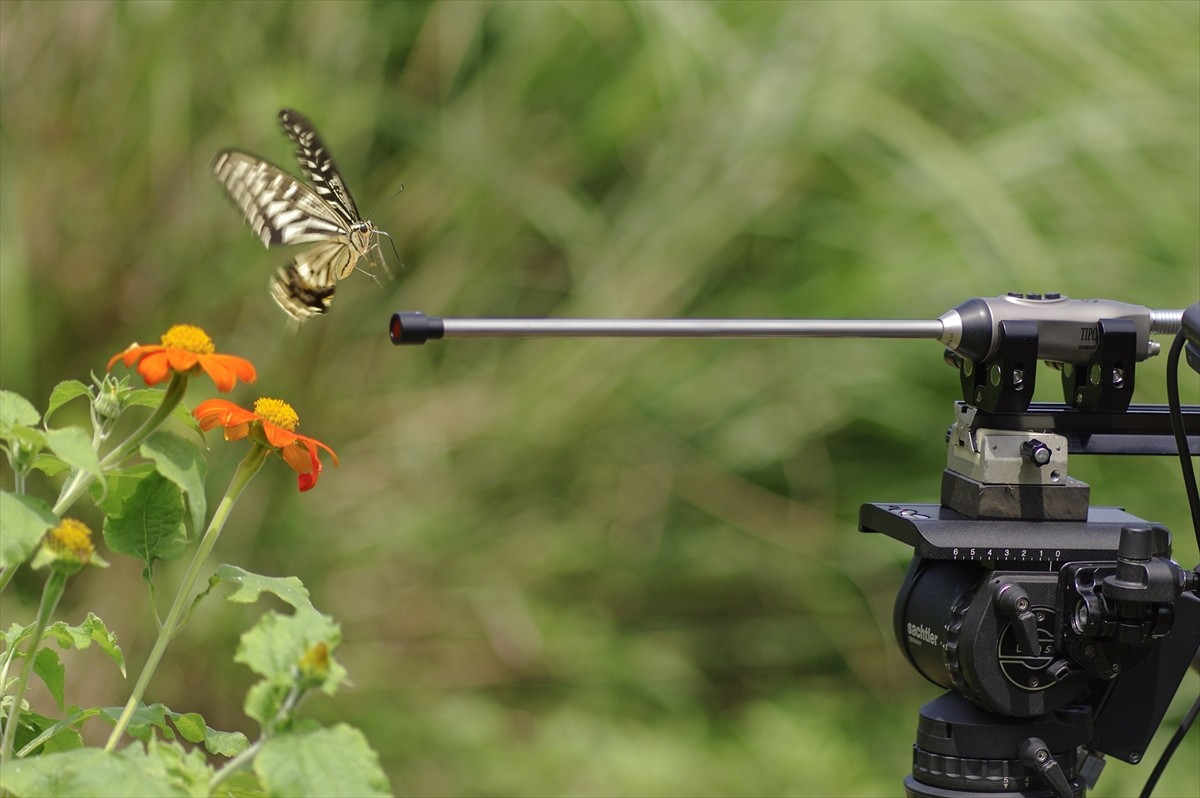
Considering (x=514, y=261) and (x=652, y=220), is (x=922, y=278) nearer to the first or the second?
(x=652, y=220)

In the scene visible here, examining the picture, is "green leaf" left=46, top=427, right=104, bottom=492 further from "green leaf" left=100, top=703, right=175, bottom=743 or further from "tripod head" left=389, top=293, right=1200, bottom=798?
"tripod head" left=389, top=293, right=1200, bottom=798

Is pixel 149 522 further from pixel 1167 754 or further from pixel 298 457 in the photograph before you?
pixel 1167 754

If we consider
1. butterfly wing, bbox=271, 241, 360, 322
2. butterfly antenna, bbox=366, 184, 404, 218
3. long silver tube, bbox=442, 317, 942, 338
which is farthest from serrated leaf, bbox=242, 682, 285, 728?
butterfly antenna, bbox=366, 184, 404, 218

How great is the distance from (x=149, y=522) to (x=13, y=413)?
93mm

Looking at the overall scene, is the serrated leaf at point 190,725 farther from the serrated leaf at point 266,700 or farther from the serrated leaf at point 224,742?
the serrated leaf at point 266,700

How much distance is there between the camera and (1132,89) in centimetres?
193

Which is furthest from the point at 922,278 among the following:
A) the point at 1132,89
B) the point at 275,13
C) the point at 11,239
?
the point at 11,239

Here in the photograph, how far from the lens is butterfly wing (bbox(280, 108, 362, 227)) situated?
3.87 feet

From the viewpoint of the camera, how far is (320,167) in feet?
4.05

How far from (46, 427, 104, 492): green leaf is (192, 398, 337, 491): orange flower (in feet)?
0.24

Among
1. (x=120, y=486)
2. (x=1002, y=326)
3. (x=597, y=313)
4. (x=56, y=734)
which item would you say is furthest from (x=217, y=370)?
(x=597, y=313)

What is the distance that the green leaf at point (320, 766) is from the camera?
485mm

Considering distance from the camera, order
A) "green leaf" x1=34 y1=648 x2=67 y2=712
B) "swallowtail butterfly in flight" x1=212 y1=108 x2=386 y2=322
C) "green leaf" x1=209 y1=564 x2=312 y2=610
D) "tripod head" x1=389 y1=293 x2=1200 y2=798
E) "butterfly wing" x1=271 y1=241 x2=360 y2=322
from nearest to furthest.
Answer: "green leaf" x1=209 y1=564 x2=312 y2=610 → "green leaf" x1=34 y1=648 x2=67 y2=712 → "tripod head" x1=389 y1=293 x2=1200 y2=798 → "butterfly wing" x1=271 y1=241 x2=360 y2=322 → "swallowtail butterfly in flight" x1=212 y1=108 x2=386 y2=322

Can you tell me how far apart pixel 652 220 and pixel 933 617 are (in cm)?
106
